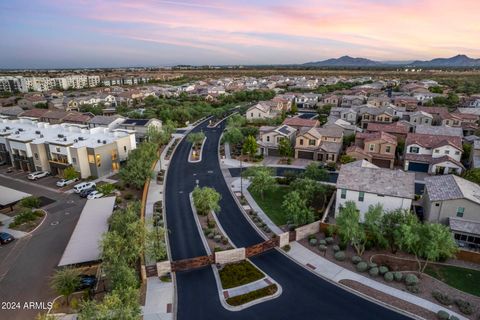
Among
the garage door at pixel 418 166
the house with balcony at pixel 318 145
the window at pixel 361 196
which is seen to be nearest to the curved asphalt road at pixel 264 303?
the window at pixel 361 196

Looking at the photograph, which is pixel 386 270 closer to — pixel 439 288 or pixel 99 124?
pixel 439 288

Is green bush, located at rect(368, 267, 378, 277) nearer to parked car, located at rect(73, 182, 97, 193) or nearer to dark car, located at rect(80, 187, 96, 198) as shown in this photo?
dark car, located at rect(80, 187, 96, 198)

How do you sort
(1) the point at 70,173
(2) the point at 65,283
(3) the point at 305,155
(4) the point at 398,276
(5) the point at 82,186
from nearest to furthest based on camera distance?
(2) the point at 65,283, (4) the point at 398,276, (5) the point at 82,186, (1) the point at 70,173, (3) the point at 305,155

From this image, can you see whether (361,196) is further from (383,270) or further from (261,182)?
(261,182)

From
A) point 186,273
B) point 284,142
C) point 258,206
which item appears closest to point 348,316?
point 186,273

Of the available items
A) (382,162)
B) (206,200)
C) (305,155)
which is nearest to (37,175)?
(206,200)
